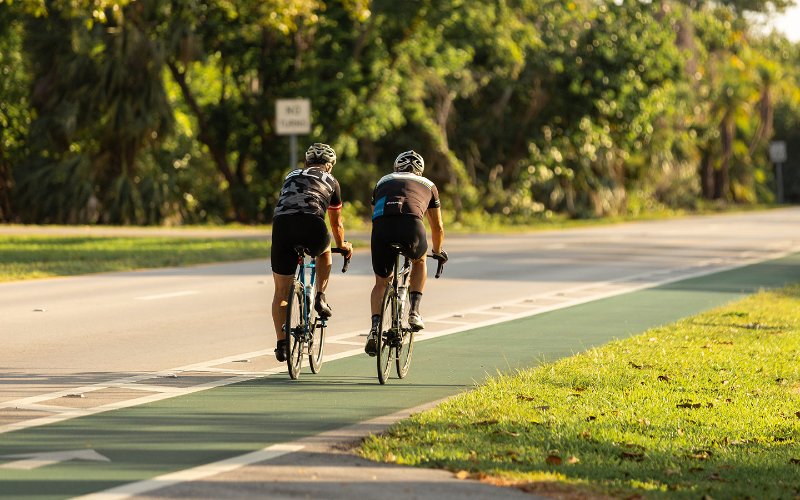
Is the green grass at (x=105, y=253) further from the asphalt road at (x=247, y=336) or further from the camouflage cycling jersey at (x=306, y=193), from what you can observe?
the camouflage cycling jersey at (x=306, y=193)

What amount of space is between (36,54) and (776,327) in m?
27.8

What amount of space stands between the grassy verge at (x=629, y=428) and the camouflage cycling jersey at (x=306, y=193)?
1795 millimetres

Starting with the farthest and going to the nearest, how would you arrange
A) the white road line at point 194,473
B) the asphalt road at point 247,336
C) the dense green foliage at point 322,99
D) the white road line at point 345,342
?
the dense green foliage at point 322,99, the white road line at point 345,342, the asphalt road at point 247,336, the white road line at point 194,473

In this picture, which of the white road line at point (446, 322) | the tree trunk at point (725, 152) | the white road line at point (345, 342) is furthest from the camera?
the tree trunk at point (725, 152)

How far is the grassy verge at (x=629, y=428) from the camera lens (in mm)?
7668

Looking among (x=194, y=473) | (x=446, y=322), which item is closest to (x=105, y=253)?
(x=446, y=322)

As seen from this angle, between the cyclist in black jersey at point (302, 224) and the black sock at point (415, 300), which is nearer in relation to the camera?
the cyclist in black jersey at point (302, 224)

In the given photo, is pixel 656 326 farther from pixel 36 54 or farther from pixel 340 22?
pixel 36 54

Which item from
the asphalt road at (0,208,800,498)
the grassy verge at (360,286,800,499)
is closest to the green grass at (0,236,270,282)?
the asphalt road at (0,208,800,498)

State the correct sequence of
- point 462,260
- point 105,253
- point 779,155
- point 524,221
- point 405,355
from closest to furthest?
point 405,355 < point 105,253 < point 462,260 < point 524,221 < point 779,155

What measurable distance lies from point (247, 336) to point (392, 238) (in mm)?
3761

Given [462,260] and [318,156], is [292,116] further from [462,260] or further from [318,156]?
[318,156]

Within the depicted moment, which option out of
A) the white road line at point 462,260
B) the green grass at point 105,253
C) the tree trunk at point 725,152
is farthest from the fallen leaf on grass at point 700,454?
the tree trunk at point 725,152

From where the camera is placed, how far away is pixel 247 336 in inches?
568
